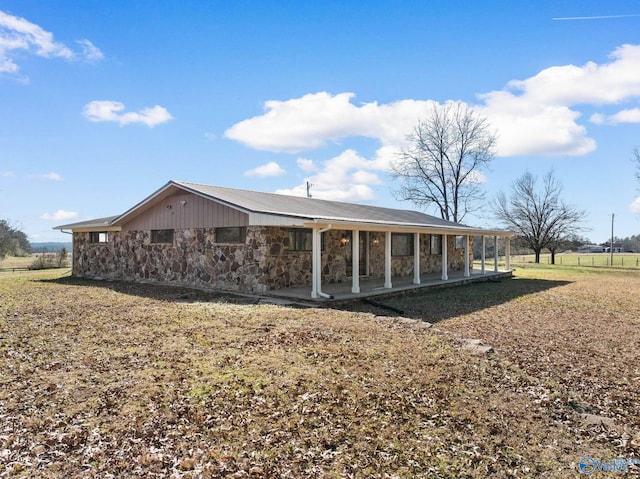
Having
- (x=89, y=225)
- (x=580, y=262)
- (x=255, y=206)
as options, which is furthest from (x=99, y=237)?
(x=580, y=262)

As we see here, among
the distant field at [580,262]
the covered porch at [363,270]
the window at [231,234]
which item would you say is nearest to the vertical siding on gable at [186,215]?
the window at [231,234]

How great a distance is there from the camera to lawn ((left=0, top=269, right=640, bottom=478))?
3.27 meters

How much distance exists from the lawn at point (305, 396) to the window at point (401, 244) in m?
7.64

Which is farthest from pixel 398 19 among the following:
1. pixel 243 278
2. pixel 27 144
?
pixel 27 144

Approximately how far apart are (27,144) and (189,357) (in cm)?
1779

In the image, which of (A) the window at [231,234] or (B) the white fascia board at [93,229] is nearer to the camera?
(A) the window at [231,234]

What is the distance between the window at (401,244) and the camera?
52.3 feet

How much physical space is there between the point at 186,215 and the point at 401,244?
8176 mm

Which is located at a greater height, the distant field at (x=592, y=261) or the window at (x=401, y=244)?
the window at (x=401, y=244)

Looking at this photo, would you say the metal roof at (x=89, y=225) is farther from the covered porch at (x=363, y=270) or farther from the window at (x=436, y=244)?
the window at (x=436, y=244)

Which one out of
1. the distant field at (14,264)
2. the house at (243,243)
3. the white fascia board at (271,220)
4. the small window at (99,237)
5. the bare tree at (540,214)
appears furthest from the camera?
the bare tree at (540,214)

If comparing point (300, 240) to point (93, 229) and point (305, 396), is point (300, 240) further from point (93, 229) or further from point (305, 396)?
point (93, 229)

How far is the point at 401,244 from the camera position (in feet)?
53.7

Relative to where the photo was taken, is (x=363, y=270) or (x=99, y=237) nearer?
(x=363, y=270)
